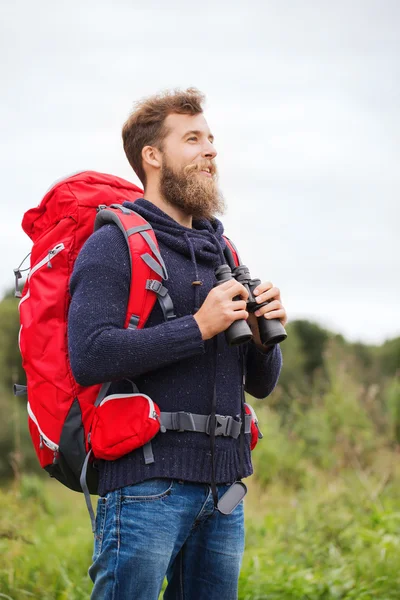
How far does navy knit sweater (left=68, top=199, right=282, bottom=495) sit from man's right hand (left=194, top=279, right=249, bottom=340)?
0.11ft

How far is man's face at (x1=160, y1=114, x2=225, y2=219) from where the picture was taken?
2.66 metres

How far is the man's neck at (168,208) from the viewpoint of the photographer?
8.95 ft

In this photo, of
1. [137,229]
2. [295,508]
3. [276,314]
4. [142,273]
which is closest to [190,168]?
[137,229]

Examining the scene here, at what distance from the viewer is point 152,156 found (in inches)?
111

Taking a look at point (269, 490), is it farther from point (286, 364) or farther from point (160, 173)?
point (286, 364)

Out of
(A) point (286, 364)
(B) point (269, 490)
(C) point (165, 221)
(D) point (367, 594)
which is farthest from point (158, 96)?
(A) point (286, 364)

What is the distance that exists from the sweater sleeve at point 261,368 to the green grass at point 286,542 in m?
1.77

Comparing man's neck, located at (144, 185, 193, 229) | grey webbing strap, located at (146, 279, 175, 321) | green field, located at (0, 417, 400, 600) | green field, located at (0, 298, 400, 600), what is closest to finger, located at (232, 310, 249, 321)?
grey webbing strap, located at (146, 279, 175, 321)

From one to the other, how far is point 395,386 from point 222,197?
7.46 m

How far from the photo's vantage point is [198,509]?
236 centimetres

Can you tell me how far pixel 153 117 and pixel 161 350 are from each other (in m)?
1.06

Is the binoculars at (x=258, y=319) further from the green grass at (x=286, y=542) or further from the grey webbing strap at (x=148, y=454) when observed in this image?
the green grass at (x=286, y=542)

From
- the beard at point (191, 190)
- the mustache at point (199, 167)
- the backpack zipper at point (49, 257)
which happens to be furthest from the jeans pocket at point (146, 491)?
the mustache at point (199, 167)

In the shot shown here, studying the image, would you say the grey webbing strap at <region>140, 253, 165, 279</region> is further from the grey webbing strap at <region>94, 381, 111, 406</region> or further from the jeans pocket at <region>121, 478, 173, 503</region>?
the jeans pocket at <region>121, 478, 173, 503</region>
